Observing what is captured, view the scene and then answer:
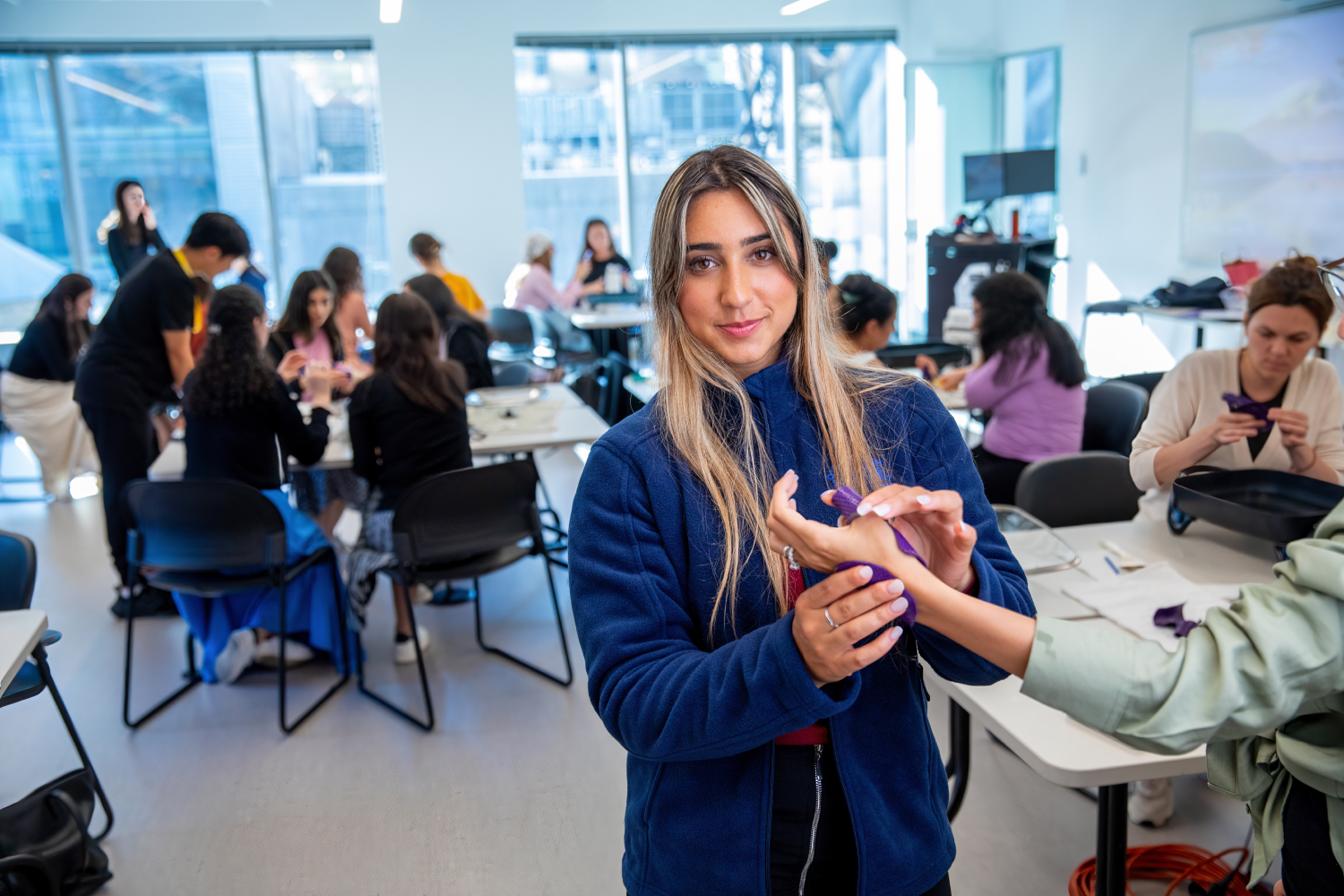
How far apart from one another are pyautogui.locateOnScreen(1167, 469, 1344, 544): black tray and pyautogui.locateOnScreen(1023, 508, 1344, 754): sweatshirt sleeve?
122 cm

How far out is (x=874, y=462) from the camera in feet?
3.76

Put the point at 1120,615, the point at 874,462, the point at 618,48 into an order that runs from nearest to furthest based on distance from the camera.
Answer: the point at 874,462 → the point at 1120,615 → the point at 618,48

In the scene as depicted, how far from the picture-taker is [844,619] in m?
0.89

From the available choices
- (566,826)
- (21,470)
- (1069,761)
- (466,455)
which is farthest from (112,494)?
(1069,761)

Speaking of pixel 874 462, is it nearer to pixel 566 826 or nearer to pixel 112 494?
pixel 566 826

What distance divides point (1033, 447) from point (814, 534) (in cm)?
288

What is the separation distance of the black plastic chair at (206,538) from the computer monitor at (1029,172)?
6.68m

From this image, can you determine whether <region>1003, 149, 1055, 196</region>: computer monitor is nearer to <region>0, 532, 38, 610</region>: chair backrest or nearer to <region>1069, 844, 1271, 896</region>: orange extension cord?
<region>1069, 844, 1271, 896</region>: orange extension cord

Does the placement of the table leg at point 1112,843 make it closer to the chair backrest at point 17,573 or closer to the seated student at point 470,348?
the chair backrest at point 17,573

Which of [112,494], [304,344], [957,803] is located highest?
A: [304,344]

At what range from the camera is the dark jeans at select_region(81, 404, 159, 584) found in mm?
3734

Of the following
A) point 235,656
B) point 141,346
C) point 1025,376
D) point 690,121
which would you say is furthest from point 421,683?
point 690,121

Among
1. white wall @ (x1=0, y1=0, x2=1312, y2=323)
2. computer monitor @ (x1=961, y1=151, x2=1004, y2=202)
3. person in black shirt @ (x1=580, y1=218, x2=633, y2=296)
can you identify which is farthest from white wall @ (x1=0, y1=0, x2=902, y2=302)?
computer monitor @ (x1=961, y1=151, x2=1004, y2=202)

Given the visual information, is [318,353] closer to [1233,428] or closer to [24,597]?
[24,597]
